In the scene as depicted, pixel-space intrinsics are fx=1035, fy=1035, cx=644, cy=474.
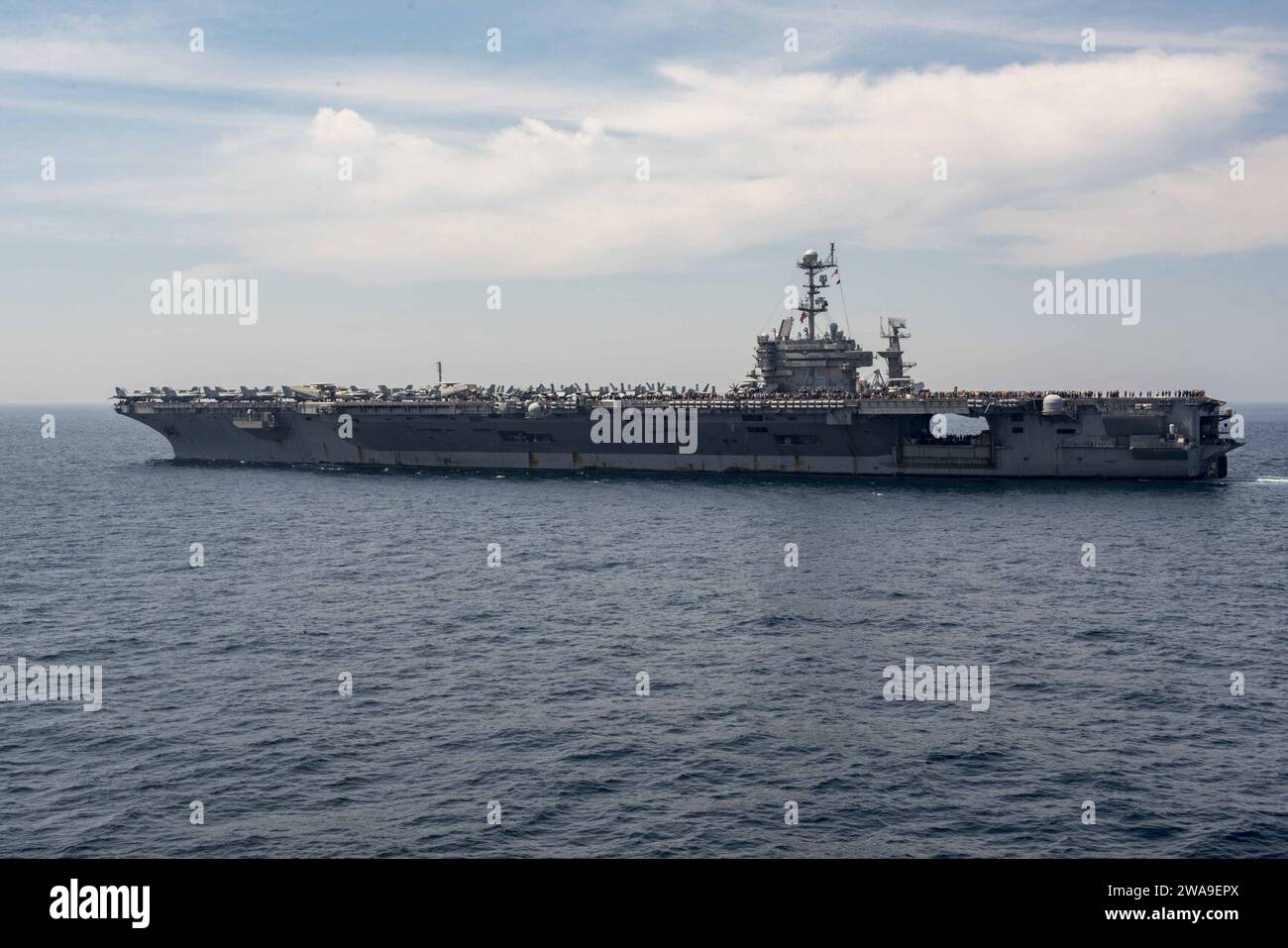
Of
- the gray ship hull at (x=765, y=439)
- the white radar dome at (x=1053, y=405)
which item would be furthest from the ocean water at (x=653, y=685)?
the white radar dome at (x=1053, y=405)

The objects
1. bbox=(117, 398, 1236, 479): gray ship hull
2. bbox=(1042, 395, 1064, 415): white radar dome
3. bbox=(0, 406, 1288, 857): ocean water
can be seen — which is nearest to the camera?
bbox=(0, 406, 1288, 857): ocean water

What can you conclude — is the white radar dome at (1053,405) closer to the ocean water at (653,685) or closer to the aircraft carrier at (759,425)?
the aircraft carrier at (759,425)

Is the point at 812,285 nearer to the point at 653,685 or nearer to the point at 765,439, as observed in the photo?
the point at 765,439


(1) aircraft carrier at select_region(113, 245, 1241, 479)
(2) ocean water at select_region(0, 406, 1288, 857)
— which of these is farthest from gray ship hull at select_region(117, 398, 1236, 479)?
(2) ocean water at select_region(0, 406, 1288, 857)

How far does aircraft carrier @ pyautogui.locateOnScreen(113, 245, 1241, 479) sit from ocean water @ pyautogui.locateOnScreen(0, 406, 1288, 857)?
9625mm

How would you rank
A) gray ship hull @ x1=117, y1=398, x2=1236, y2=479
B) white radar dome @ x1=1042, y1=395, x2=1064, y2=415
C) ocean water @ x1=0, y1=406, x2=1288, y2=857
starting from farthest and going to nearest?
gray ship hull @ x1=117, y1=398, x2=1236, y2=479 < white radar dome @ x1=1042, y1=395, x2=1064, y2=415 < ocean water @ x1=0, y1=406, x2=1288, y2=857

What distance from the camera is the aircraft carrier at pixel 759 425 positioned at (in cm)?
5934

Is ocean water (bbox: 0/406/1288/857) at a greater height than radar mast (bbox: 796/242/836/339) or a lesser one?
lesser

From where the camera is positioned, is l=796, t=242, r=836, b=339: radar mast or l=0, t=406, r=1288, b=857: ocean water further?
l=796, t=242, r=836, b=339: radar mast

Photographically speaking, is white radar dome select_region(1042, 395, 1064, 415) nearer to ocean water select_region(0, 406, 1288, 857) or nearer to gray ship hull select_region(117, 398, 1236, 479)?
gray ship hull select_region(117, 398, 1236, 479)

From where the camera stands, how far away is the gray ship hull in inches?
2323

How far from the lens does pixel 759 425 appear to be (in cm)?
6438

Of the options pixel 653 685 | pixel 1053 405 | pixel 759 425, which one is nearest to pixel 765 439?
pixel 759 425
